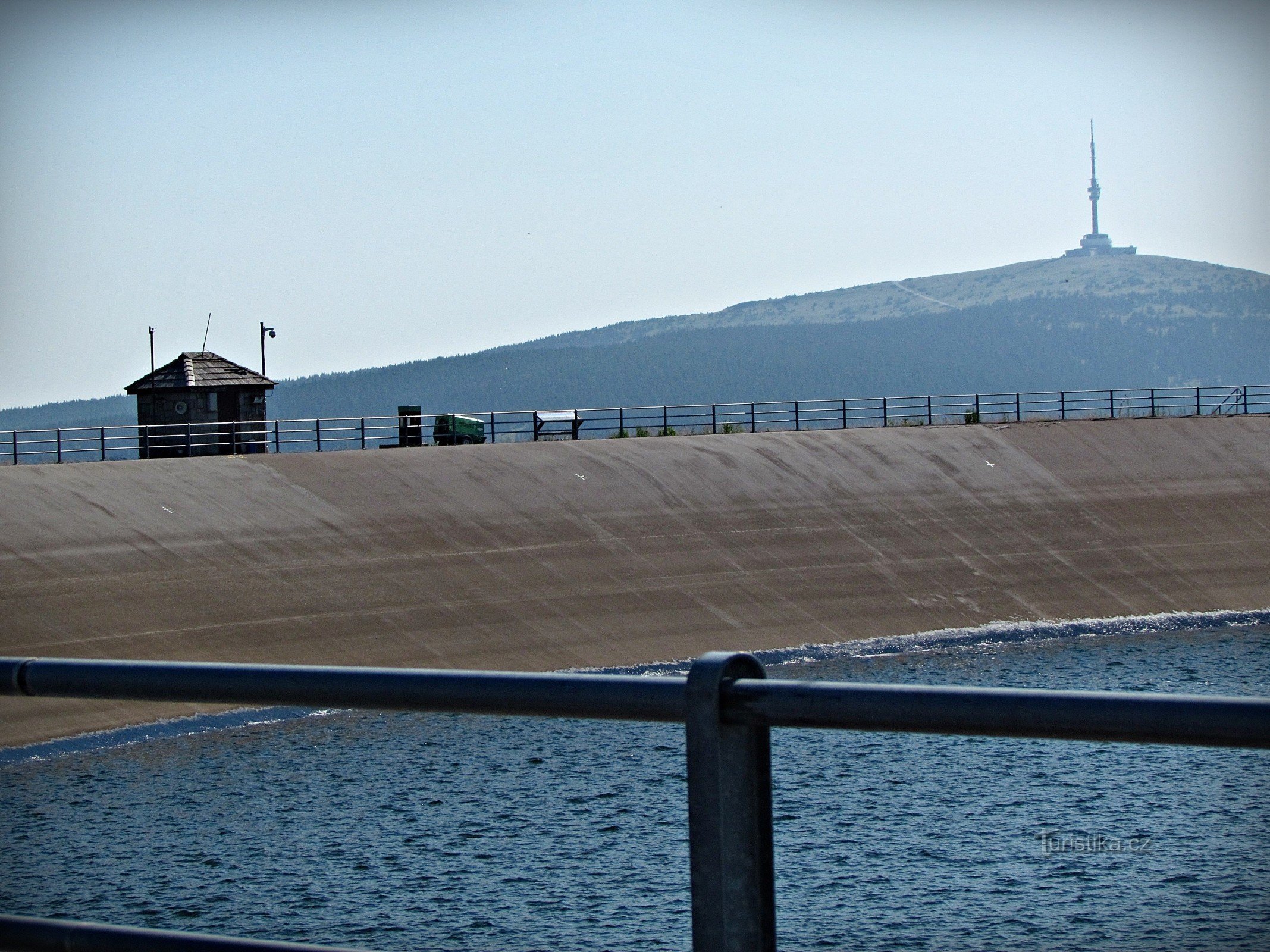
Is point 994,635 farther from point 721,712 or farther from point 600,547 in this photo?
point 721,712

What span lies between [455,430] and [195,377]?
352 inches

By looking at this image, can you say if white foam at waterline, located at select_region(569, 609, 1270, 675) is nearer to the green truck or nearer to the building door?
the green truck

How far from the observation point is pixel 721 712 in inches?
98.8

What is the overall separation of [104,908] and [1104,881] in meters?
11.7

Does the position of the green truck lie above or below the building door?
below

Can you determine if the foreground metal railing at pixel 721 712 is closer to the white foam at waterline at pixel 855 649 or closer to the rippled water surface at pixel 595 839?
the rippled water surface at pixel 595 839

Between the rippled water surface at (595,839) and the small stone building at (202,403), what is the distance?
71.6 feet

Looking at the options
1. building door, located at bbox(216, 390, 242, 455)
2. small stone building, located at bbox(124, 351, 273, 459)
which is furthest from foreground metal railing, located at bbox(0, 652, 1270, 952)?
building door, located at bbox(216, 390, 242, 455)

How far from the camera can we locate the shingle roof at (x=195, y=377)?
50406mm

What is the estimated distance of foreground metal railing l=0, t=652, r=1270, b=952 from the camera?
219 centimetres

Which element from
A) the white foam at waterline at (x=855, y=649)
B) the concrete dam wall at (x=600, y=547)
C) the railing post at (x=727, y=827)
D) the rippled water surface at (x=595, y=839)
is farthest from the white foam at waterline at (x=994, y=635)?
the railing post at (x=727, y=827)

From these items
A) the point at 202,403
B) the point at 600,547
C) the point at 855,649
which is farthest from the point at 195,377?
the point at 855,649

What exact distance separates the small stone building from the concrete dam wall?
6051 millimetres

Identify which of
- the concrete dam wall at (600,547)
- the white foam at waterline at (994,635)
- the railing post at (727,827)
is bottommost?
the white foam at waterline at (994,635)
